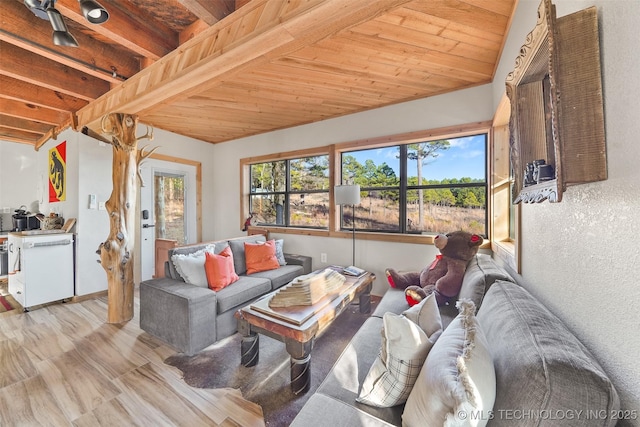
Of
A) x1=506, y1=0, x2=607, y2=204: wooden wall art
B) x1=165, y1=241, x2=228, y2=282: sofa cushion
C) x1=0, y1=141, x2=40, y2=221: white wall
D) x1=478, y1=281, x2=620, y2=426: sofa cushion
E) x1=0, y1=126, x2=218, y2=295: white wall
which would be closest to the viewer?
x1=478, y1=281, x2=620, y2=426: sofa cushion

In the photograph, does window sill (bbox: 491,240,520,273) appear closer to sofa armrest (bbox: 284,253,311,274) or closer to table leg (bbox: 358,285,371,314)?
table leg (bbox: 358,285,371,314)

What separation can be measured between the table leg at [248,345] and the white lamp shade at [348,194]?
1.77 meters

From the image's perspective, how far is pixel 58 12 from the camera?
1493 mm

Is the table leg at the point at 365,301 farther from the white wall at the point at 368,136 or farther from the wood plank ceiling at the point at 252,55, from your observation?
the wood plank ceiling at the point at 252,55

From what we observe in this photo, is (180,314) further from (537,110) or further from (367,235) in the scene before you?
(537,110)

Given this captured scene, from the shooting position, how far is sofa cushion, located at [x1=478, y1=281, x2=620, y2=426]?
61cm

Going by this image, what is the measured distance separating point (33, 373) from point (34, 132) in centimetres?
409

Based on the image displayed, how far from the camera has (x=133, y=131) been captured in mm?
2848

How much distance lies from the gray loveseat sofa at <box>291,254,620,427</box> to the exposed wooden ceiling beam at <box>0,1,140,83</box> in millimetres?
3178

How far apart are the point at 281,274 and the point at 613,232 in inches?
107

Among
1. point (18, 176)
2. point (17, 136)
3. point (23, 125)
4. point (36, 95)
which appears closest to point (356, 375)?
point (36, 95)

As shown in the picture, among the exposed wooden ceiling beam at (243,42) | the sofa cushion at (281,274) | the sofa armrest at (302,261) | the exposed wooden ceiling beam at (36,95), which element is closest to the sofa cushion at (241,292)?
the sofa cushion at (281,274)

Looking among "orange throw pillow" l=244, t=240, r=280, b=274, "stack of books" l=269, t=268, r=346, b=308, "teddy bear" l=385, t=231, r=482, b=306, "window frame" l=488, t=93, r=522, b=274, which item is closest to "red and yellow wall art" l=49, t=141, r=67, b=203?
"orange throw pillow" l=244, t=240, r=280, b=274

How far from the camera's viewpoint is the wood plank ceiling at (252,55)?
159 cm
